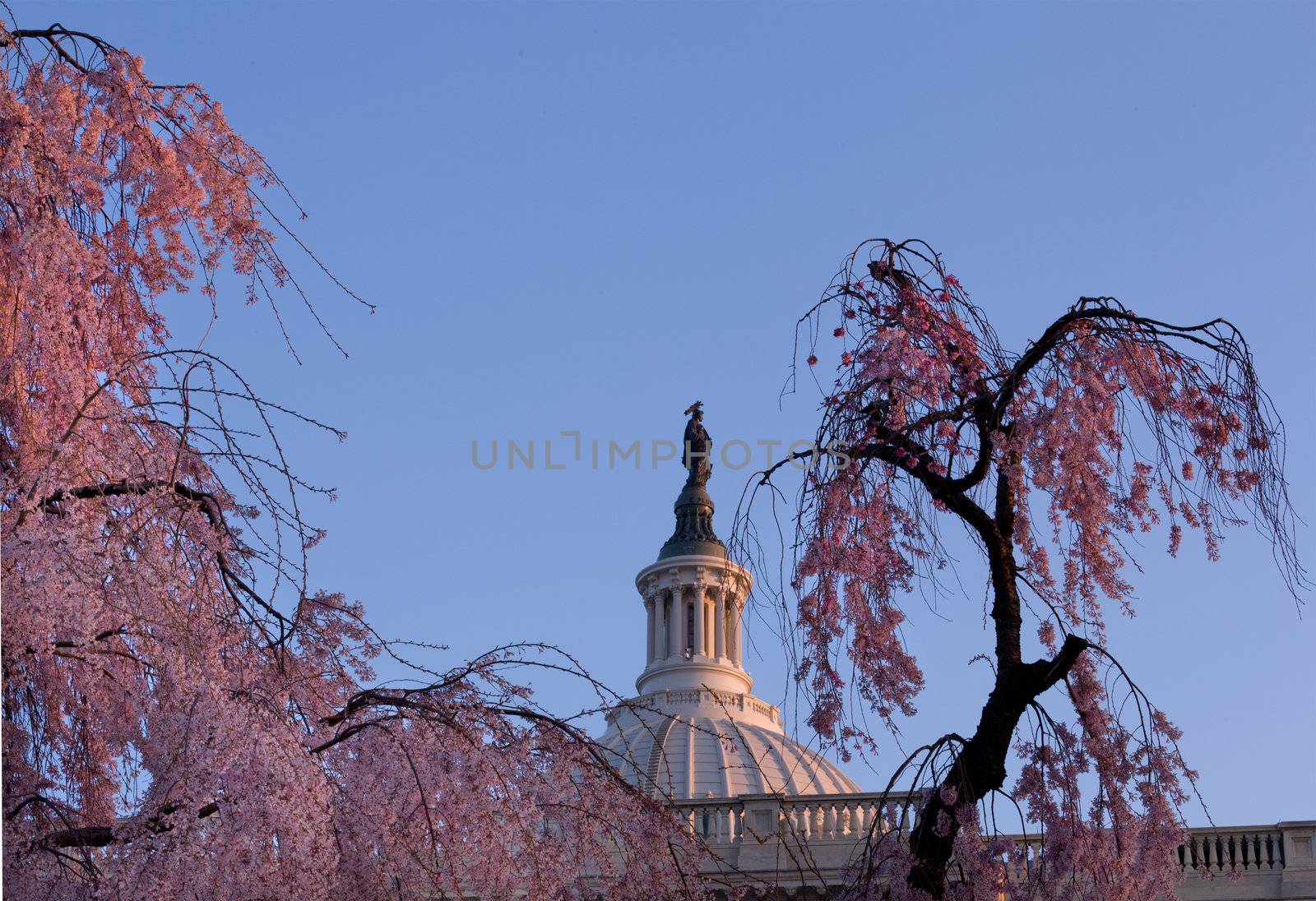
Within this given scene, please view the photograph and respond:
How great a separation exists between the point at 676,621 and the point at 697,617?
1009mm

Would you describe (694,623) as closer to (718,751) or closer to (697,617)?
(697,617)

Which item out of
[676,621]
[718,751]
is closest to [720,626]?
[676,621]

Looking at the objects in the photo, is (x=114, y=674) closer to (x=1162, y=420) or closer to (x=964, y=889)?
(x=964, y=889)

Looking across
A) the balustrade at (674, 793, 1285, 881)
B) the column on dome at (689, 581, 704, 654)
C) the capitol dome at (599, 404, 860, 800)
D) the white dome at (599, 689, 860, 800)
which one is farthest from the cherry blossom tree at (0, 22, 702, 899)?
the column on dome at (689, 581, 704, 654)

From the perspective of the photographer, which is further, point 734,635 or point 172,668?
point 734,635

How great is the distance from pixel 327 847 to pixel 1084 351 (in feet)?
20.4

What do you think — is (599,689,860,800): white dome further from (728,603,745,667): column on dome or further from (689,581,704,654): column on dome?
(689,581,704,654): column on dome

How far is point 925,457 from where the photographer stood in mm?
13609

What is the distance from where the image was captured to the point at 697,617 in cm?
8806

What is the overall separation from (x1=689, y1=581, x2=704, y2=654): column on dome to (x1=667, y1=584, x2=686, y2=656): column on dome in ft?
1.43

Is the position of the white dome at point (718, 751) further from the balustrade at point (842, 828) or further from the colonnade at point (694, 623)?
the balustrade at point (842, 828)

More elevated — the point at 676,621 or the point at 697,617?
the point at 697,617

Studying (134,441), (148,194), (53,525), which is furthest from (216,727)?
(148,194)

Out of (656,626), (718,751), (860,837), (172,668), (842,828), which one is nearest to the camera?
(172,668)
